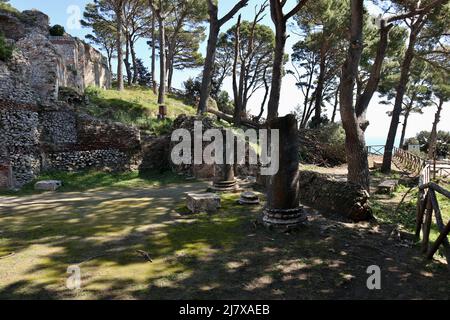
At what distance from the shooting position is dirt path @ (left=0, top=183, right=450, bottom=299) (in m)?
4.09

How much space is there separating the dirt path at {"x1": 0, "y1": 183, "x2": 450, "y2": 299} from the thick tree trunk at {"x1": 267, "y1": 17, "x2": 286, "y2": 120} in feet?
20.4

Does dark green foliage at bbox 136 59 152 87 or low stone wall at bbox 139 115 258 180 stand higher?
dark green foliage at bbox 136 59 152 87

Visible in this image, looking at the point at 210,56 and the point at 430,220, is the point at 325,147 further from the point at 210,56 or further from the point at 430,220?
the point at 430,220

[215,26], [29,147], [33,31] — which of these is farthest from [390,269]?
[33,31]

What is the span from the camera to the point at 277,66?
1245 centimetres

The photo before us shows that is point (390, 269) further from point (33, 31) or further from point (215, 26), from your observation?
point (33, 31)

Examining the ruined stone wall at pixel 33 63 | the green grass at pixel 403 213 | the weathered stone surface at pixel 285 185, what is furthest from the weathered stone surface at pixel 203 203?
the ruined stone wall at pixel 33 63

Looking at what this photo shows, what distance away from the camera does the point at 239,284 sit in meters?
4.26

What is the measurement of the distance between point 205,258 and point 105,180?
9.72 meters

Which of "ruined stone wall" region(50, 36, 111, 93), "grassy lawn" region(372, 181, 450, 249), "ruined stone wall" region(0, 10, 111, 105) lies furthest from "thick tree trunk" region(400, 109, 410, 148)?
"ruined stone wall" region(0, 10, 111, 105)

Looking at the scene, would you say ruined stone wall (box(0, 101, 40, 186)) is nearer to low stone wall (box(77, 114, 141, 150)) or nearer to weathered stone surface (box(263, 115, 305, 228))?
low stone wall (box(77, 114, 141, 150))

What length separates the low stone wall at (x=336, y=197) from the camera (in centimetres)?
705

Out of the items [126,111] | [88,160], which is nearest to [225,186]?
[88,160]
